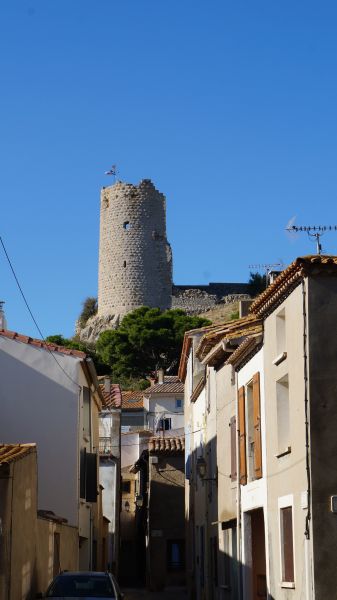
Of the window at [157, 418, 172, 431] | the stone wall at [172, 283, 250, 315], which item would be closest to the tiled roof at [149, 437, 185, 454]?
the window at [157, 418, 172, 431]

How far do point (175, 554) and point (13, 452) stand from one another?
71.9 feet

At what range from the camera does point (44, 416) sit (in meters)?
25.5

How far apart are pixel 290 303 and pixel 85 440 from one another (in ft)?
43.5

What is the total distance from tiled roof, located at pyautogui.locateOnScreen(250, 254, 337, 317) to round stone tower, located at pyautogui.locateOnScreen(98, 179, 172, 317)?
82397 mm

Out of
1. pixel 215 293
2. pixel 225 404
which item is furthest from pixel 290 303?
pixel 215 293

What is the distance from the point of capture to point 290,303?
16062 millimetres

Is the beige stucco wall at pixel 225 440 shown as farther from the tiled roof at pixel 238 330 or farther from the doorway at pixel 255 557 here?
the doorway at pixel 255 557

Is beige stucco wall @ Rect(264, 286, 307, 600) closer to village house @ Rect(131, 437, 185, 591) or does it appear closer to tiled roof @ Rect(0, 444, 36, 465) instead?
tiled roof @ Rect(0, 444, 36, 465)

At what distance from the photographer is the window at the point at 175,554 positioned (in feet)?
124

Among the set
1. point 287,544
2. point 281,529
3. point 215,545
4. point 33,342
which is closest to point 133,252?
point 33,342

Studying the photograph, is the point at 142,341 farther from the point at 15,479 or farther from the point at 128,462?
the point at 15,479

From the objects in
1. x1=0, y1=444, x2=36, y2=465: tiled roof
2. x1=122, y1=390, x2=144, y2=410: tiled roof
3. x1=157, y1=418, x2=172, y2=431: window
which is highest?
x1=122, y1=390, x2=144, y2=410: tiled roof

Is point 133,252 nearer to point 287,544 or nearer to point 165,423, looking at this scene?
point 165,423

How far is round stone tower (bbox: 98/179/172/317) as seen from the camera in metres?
99.6
